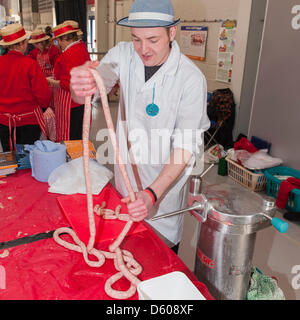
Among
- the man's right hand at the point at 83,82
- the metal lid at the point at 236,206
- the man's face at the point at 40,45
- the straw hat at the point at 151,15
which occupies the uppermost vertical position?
the straw hat at the point at 151,15

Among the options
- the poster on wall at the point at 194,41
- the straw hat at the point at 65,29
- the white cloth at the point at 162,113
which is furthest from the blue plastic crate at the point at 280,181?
the poster on wall at the point at 194,41

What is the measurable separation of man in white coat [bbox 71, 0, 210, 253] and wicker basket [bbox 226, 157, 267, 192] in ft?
5.14

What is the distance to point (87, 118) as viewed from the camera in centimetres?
87

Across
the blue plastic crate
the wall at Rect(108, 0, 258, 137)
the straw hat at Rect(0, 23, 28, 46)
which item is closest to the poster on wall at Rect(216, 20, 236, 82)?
the wall at Rect(108, 0, 258, 137)

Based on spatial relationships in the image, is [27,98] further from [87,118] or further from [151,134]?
[87,118]

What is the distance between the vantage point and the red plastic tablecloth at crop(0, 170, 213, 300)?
3.13 feet

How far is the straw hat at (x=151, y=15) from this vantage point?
126 cm

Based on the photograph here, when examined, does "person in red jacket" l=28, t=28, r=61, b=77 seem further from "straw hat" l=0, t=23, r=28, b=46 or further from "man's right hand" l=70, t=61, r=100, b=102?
"man's right hand" l=70, t=61, r=100, b=102

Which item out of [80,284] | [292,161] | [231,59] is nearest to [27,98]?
[80,284]

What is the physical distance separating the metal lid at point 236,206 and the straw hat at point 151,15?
2.20 ft

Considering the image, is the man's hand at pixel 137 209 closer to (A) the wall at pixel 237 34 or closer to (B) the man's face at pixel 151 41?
(B) the man's face at pixel 151 41

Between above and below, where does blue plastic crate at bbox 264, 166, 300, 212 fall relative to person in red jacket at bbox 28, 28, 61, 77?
below

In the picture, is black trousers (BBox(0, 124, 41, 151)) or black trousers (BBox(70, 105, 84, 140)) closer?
black trousers (BBox(0, 124, 41, 151))
